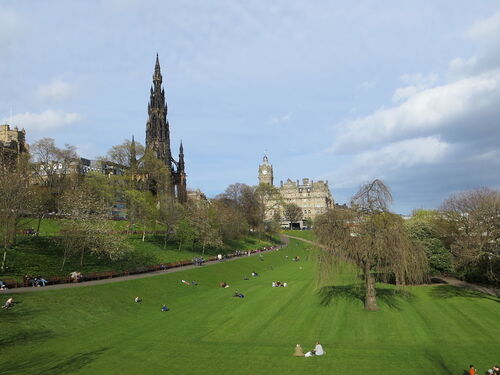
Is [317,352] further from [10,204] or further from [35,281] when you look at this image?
[10,204]

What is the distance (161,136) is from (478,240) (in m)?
83.4

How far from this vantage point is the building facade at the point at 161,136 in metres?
104

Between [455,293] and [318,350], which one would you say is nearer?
[318,350]

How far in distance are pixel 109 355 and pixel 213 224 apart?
165 feet

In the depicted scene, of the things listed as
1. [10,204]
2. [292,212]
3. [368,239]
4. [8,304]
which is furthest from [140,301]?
[292,212]

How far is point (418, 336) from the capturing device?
24.8 metres

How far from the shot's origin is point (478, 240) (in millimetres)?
38438

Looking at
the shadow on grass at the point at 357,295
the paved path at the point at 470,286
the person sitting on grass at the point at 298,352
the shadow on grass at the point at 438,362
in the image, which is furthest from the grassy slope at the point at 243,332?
the paved path at the point at 470,286

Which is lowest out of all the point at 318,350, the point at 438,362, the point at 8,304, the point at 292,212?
the point at 438,362

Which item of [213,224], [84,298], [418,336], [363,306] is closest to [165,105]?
[213,224]

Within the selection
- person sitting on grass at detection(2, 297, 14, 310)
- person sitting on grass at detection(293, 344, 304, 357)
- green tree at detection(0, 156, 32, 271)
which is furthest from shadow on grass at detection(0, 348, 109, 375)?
green tree at detection(0, 156, 32, 271)

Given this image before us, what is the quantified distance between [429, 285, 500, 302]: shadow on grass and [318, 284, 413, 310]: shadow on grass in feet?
10.3

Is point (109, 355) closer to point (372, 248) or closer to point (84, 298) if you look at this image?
point (84, 298)

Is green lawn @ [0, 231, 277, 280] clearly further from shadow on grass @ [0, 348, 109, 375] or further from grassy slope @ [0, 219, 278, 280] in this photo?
shadow on grass @ [0, 348, 109, 375]
